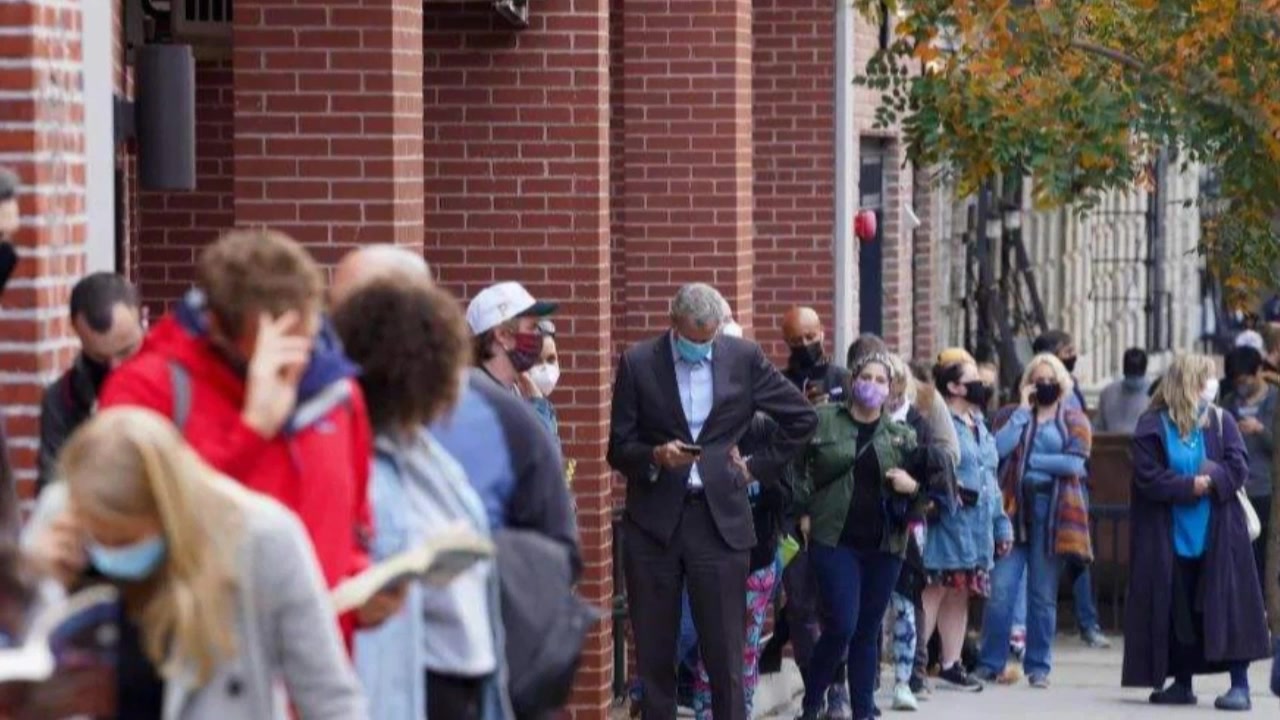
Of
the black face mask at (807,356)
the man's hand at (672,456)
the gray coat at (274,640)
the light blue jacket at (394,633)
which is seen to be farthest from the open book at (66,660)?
the black face mask at (807,356)

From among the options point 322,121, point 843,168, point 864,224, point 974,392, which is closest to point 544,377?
point 322,121

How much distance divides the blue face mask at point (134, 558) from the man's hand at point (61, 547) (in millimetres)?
86

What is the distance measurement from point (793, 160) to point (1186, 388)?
341 centimetres

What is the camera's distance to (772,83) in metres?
18.8

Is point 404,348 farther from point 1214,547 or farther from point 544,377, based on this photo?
point 1214,547

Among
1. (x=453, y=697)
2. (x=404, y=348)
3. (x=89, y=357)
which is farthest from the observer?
(x=89, y=357)

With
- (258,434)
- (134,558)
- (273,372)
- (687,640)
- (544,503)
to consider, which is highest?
(273,372)

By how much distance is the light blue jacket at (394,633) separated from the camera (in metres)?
6.43

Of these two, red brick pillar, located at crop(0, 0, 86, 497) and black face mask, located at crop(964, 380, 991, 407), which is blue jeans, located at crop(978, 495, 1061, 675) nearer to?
black face mask, located at crop(964, 380, 991, 407)

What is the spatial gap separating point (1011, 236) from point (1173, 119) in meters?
9.90

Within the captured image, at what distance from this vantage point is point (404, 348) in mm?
6367

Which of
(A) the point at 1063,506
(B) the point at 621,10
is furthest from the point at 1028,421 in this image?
(B) the point at 621,10

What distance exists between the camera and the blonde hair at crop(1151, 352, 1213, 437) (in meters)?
16.2

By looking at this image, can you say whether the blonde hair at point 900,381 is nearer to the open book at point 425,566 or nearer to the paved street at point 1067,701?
the paved street at point 1067,701
